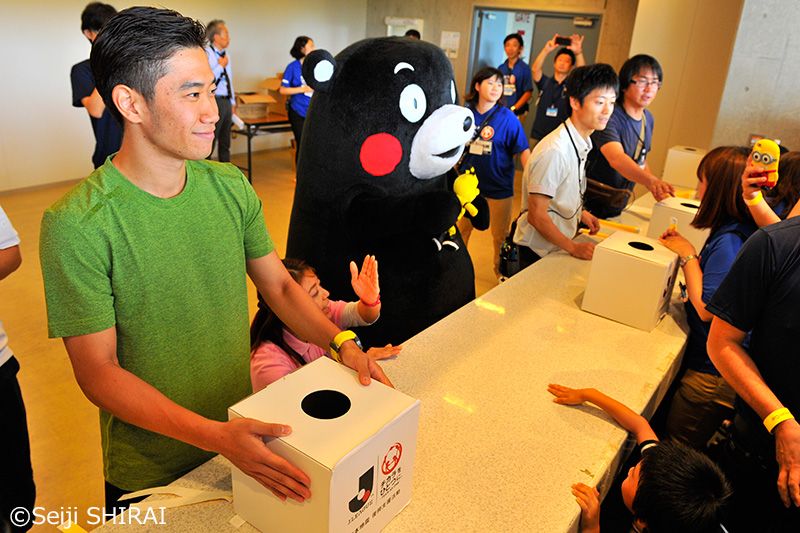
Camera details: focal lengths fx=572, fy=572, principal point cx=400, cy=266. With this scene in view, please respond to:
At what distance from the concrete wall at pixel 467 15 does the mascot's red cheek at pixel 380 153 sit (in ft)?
19.0

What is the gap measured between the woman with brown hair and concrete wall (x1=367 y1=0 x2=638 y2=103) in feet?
18.7

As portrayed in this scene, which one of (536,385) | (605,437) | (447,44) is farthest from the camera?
(447,44)

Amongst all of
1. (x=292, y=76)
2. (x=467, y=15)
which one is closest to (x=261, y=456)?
(x=292, y=76)

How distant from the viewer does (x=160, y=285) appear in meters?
1.03

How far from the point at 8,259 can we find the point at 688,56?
18.3 ft

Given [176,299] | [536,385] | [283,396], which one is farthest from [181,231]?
[536,385]

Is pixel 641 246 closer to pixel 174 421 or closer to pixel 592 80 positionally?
pixel 592 80

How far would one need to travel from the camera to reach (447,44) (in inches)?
320

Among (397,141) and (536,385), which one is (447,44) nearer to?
(397,141)

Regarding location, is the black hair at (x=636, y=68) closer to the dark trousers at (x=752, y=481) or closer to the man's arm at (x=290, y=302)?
the dark trousers at (x=752, y=481)

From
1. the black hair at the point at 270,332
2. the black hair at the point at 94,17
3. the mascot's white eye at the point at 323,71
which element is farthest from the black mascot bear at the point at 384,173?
the black hair at the point at 94,17

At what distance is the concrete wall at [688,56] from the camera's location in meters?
5.07

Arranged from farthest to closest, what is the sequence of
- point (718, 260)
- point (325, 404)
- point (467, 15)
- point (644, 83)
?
point (467, 15)
point (644, 83)
point (718, 260)
point (325, 404)

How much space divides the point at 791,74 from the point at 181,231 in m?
4.12
